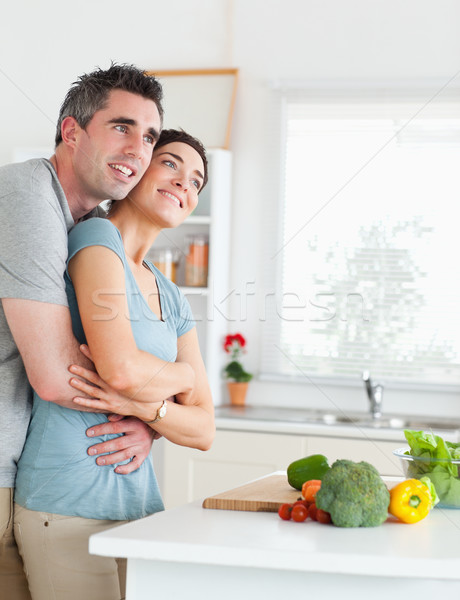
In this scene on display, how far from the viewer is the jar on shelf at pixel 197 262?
341 cm

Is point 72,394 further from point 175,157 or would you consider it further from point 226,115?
point 226,115

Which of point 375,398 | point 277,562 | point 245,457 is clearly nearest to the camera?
point 277,562

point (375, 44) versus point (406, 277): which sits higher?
point (375, 44)

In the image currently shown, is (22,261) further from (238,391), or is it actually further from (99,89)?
(238,391)

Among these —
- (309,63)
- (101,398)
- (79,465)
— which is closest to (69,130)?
(101,398)

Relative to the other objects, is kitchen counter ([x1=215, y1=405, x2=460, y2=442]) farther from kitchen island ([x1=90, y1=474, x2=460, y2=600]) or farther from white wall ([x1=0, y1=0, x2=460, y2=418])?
kitchen island ([x1=90, y1=474, x2=460, y2=600])

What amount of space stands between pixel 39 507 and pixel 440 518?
0.70m

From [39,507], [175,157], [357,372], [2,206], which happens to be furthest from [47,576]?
[357,372]

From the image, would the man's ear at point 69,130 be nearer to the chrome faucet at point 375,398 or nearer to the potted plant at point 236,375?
the potted plant at point 236,375

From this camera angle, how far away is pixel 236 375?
353 cm

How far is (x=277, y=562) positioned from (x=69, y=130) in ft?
3.07

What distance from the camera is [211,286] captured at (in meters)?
3.37

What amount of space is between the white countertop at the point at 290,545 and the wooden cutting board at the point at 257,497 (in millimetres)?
57

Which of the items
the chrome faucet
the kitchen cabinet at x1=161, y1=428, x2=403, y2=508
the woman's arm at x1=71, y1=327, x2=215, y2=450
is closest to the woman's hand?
the woman's arm at x1=71, y1=327, x2=215, y2=450
